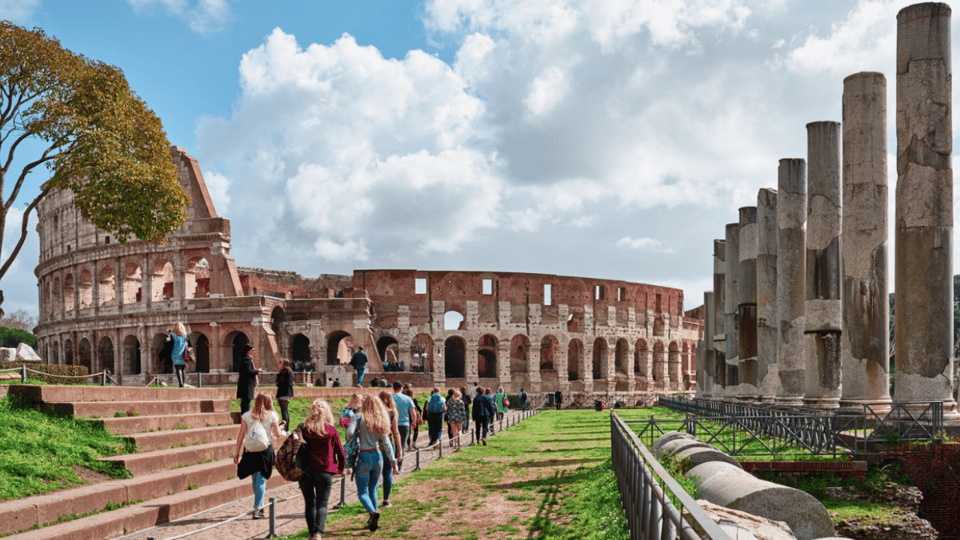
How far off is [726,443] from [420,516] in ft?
21.6

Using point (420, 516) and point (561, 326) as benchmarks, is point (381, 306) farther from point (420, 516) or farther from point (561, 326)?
point (420, 516)

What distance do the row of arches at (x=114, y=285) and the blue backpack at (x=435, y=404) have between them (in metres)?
25.8

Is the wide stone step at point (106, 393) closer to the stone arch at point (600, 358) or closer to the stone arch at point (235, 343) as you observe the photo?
the stone arch at point (235, 343)

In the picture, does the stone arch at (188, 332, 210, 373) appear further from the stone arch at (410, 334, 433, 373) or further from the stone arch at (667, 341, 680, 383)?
the stone arch at (667, 341, 680, 383)

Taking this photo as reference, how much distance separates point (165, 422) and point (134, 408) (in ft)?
1.57

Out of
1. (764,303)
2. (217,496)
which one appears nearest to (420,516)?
(217,496)

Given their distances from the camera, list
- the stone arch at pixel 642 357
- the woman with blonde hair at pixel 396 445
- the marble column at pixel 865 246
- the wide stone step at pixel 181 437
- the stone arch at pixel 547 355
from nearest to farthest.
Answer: the woman with blonde hair at pixel 396 445 < the wide stone step at pixel 181 437 < the marble column at pixel 865 246 < the stone arch at pixel 642 357 < the stone arch at pixel 547 355

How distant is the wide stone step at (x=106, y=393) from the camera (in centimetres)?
1091

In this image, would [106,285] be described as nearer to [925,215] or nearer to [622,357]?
[622,357]

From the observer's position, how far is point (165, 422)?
12016mm

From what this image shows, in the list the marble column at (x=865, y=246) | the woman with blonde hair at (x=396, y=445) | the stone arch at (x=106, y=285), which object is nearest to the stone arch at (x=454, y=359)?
the stone arch at (x=106, y=285)

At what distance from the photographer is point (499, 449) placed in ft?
51.1

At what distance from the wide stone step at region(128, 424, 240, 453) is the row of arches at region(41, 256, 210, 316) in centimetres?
2637

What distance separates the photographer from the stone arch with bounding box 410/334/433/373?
1669 inches
